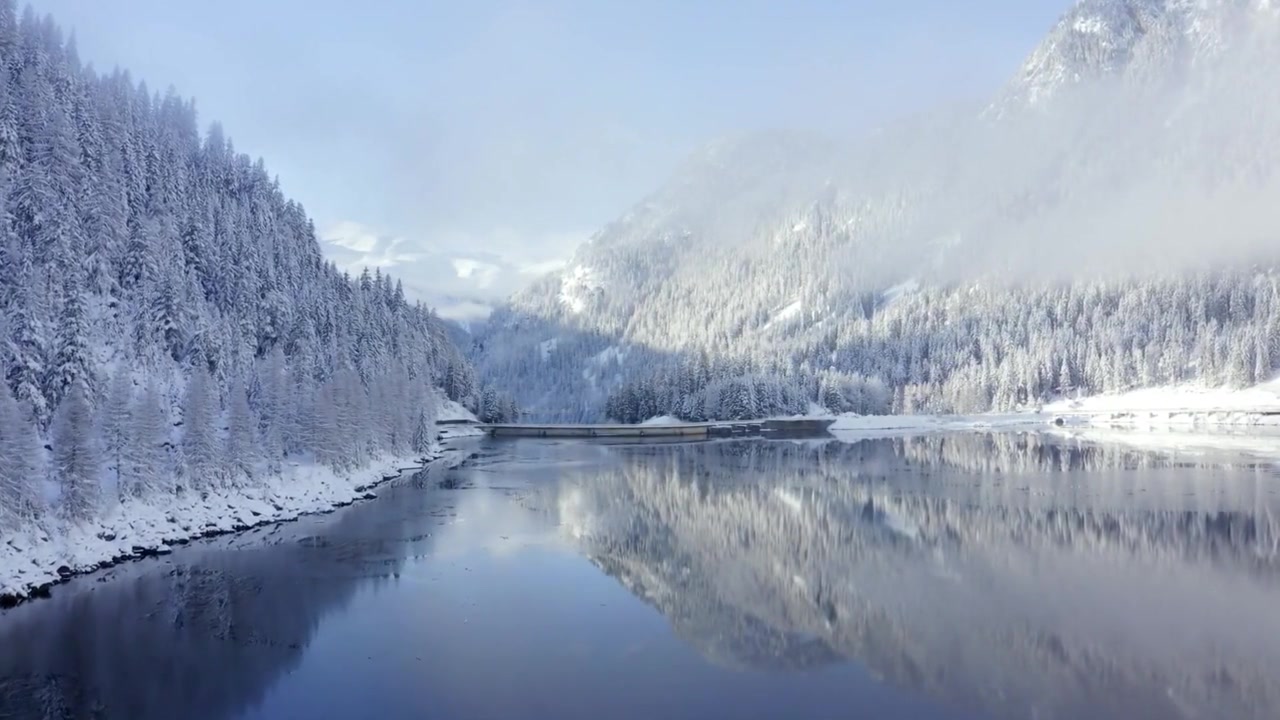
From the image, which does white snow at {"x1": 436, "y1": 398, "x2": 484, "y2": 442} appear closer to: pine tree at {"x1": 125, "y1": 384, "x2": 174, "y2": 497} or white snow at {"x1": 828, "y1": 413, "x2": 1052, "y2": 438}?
white snow at {"x1": 828, "y1": 413, "x2": 1052, "y2": 438}

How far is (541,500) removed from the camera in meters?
68.9

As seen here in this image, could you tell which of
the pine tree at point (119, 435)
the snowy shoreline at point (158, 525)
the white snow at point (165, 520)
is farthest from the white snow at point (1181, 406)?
the pine tree at point (119, 435)

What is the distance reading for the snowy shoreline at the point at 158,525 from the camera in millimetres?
37438

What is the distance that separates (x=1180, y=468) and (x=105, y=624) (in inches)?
3486

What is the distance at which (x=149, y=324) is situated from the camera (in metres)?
82.4

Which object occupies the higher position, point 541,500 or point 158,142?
point 158,142

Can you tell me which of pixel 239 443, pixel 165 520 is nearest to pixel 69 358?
pixel 239 443

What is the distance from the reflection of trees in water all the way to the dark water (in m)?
0.14

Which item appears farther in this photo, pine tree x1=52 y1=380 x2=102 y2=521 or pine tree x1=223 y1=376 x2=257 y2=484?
pine tree x1=223 y1=376 x2=257 y2=484

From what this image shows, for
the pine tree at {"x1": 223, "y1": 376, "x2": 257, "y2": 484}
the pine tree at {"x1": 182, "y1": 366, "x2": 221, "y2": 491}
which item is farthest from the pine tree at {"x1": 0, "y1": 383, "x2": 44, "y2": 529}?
the pine tree at {"x1": 223, "y1": 376, "x2": 257, "y2": 484}

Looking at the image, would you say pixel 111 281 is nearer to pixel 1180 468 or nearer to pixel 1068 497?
pixel 1068 497

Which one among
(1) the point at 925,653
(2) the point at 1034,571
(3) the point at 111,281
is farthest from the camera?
(3) the point at 111,281

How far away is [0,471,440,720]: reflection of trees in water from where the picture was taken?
24.6 m

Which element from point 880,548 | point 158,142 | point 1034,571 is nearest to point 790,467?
point 880,548
